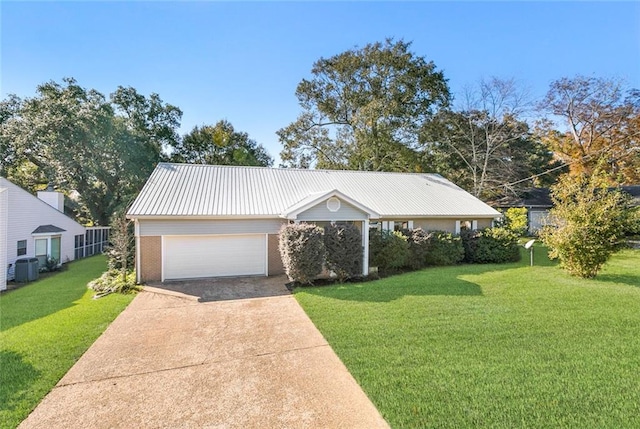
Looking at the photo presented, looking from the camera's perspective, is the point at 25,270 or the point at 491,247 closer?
the point at 25,270

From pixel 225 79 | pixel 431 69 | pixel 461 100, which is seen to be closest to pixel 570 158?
pixel 461 100

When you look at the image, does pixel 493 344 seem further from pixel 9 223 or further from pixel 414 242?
pixel 9 223

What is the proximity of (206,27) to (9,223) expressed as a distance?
41.6 feet

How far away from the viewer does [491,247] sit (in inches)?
622

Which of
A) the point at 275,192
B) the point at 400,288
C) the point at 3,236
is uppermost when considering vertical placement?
A: the point at 275,192

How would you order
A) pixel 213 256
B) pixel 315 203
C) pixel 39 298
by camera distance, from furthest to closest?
1. pixel 213 256
2. pixel 315 203
3. pixel 39 298

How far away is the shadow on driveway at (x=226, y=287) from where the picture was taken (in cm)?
1043

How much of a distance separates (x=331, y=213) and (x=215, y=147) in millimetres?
24511

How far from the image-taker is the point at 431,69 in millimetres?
26062

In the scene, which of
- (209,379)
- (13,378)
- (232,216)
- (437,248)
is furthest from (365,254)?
(13,378)

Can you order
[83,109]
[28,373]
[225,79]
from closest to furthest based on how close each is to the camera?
[28,373], [225,79], [83,109]

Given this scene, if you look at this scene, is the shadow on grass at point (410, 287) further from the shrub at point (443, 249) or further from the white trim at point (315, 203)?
the white trim at point (315, 203)

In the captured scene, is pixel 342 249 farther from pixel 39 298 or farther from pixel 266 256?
pixel 39 298

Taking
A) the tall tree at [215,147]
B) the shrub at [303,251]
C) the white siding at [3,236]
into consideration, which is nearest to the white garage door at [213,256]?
the shrub at [303,251]
